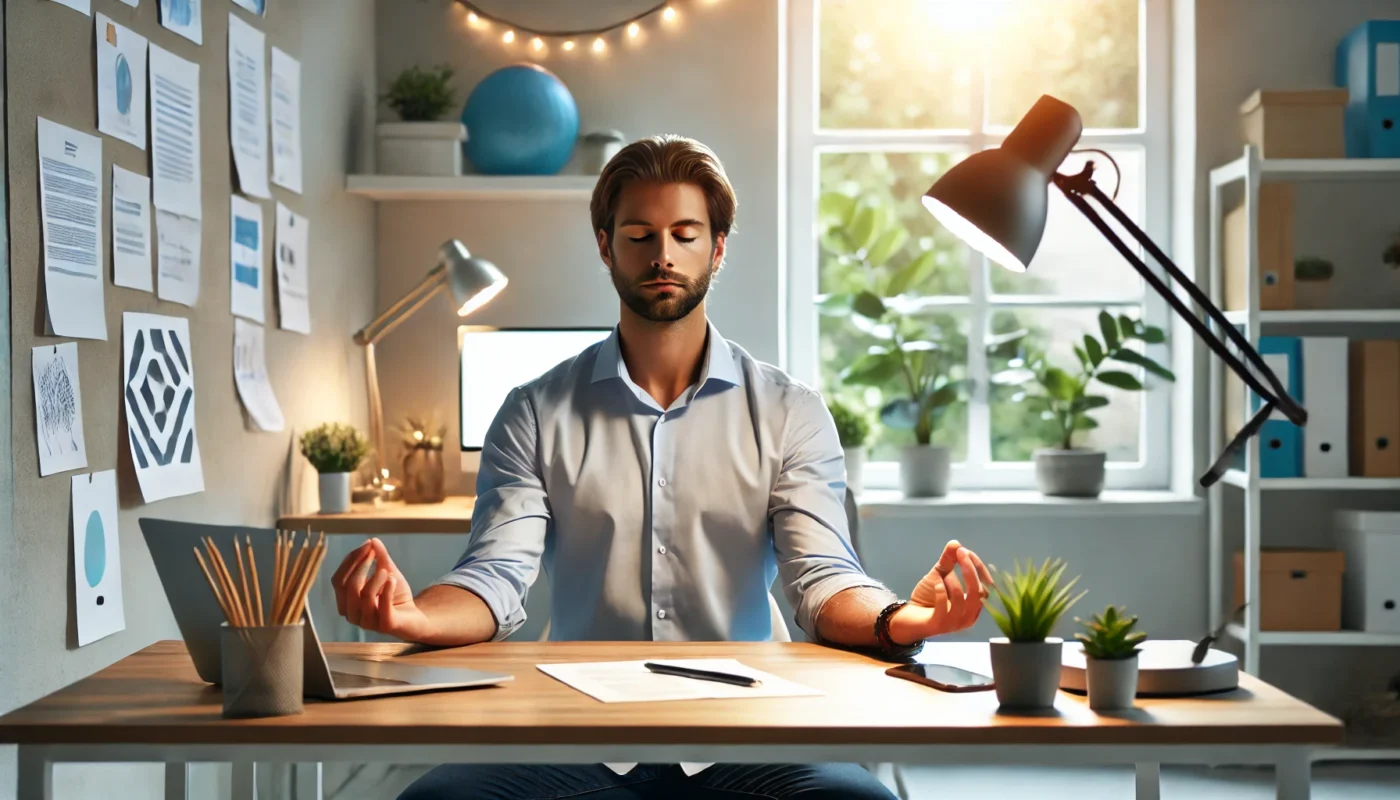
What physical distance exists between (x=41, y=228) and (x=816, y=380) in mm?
2346

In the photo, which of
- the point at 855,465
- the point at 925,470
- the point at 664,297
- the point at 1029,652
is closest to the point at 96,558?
the point at 664,297

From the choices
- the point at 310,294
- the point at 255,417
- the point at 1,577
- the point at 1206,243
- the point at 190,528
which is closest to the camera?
the point at 190,528

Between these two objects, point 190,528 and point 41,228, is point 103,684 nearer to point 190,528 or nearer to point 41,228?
point 190,528

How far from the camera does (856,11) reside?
3.90 m

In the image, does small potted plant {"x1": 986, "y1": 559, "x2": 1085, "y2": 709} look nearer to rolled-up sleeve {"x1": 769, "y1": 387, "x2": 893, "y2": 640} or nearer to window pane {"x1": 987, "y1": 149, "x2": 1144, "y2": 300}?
rolled-up sleeve {"x1": 769, "y1": 387, "x2": 893, "y2": 640}

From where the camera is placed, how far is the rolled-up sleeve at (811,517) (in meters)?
1.79

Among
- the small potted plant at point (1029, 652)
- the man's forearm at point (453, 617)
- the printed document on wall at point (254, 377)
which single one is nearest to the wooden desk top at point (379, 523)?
the printed document on wall at point (254, 377)

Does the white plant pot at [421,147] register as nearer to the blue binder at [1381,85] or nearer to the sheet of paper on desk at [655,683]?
the sheet of paper on desk at [655,683]

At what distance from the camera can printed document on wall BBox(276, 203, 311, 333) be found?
2924 millimetres

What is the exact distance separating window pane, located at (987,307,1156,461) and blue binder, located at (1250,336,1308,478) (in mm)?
555

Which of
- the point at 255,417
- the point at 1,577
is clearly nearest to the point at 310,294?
the point at 255,417

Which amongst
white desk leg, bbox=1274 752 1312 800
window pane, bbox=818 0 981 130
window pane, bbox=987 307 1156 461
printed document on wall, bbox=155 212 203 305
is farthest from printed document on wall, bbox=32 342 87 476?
window pane, bbox=987 307 1156 461

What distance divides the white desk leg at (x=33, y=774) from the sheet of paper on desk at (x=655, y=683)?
497 mm

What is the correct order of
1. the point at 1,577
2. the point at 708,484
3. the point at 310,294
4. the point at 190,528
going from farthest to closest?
the point at 310,294, the point at 708,484, the point at 1,577, the point at 190,528
